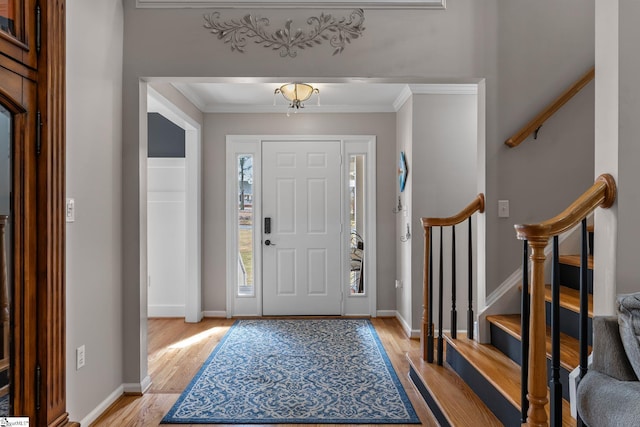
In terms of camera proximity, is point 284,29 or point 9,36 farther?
point 284,29

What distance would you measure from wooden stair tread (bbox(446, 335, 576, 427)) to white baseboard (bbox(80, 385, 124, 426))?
213 cm

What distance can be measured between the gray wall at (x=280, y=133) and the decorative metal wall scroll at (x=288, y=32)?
2093mm

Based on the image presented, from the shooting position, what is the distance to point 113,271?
2.64m

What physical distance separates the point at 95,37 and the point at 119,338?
1843 millimetres

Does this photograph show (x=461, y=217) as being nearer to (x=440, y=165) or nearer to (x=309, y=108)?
(x=440, y=165)

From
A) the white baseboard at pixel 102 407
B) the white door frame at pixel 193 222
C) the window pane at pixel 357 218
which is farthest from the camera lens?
the window pane at pixel 357 218

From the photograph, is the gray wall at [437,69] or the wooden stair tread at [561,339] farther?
the gray wall at [437,69]

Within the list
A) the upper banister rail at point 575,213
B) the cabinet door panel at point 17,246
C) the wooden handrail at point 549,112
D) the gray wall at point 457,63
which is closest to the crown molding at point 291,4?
the gray wall at point 457,63

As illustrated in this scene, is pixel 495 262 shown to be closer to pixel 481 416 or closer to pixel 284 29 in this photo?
pixel 481 416

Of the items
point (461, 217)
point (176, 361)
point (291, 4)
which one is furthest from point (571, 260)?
point (176, 361)

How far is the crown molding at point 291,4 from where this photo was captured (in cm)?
273

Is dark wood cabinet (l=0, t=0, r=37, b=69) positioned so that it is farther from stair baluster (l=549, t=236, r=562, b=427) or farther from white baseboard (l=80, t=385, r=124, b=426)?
stair baluster (l=549, t=236, r=562, b=427)

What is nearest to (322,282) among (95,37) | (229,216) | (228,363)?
(229,216)

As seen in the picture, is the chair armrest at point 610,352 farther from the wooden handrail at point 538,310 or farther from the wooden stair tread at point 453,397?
the wooden stair tread at point 453,397
